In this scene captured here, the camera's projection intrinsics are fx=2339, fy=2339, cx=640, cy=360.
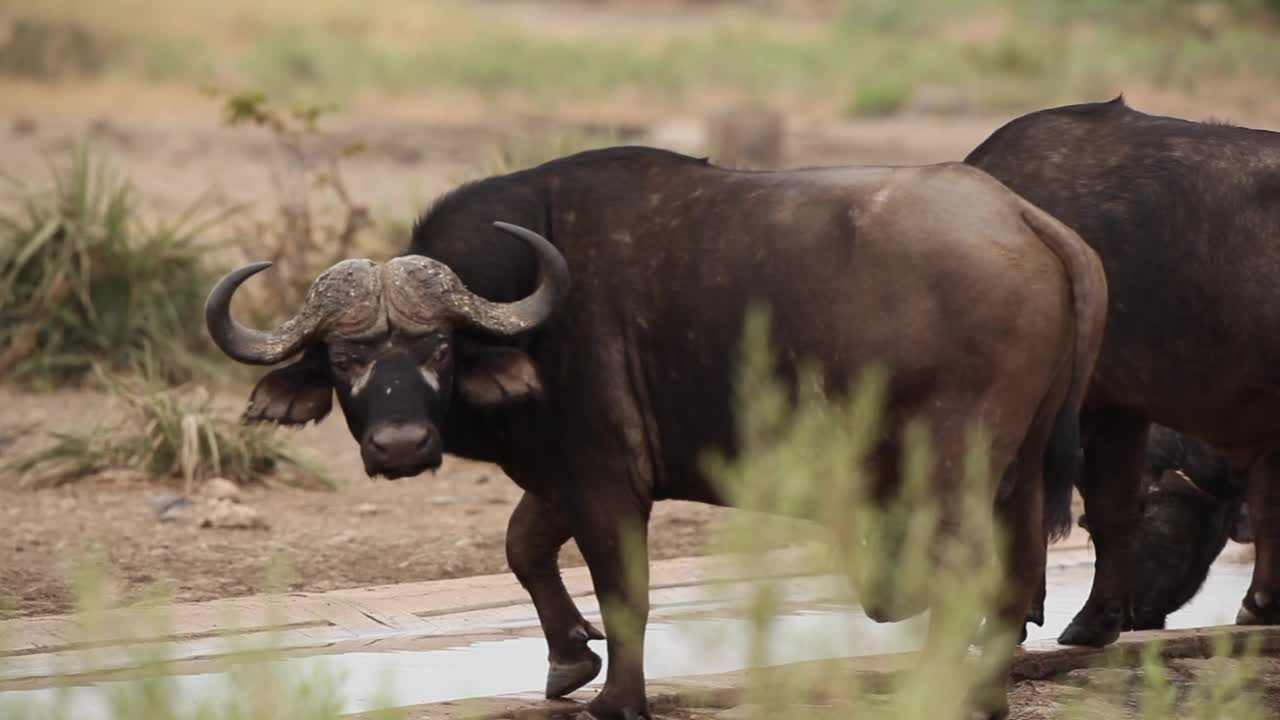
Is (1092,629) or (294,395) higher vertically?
(294,395)

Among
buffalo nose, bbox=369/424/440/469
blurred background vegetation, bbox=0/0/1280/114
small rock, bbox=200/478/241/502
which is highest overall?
buffalo nose, bbox=369/424/440/469

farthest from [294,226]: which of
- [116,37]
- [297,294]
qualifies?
[116,37]

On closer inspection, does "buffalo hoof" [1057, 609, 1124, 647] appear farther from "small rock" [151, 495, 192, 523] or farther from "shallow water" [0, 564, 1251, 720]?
"small rock" [151, 495, 192, 523]

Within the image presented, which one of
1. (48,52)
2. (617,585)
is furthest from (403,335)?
(48,52)

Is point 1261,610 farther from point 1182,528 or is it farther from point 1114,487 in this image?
point 1114,487

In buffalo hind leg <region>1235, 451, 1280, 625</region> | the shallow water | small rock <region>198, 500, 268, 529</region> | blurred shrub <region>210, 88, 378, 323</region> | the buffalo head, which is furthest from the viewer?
blurred shrub <region>210, 88, 378, 323</region>

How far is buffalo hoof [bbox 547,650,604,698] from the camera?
6.88 meters

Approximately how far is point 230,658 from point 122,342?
8.92 meters

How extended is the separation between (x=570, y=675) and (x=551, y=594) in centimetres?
27

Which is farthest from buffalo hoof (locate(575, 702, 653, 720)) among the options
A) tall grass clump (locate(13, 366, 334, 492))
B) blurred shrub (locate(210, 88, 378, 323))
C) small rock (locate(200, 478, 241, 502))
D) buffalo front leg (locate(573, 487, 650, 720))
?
blurred shrub (locate(210, 88, 378, 323))

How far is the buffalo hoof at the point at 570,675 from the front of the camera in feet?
22.6

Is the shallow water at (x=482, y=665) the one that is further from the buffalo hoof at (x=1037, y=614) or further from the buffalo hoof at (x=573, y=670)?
the buffalo hoof at (x=573, y=670)

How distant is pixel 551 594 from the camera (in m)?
7.02

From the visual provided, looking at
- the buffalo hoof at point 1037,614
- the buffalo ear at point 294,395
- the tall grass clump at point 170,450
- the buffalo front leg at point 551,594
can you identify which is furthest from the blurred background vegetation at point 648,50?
the buffalo ear at point 294,395
